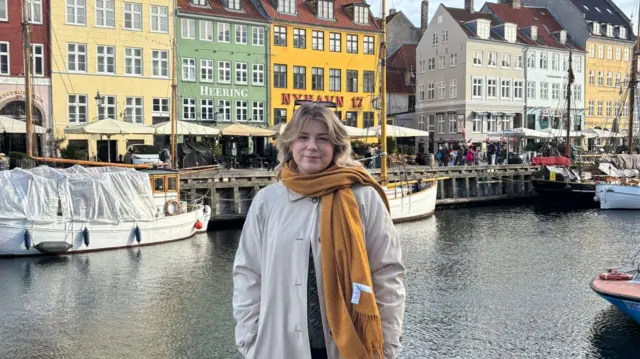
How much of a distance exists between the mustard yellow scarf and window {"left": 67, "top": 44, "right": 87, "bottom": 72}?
1422 inches

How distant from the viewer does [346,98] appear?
46.4 meters

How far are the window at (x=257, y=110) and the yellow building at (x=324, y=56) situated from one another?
716 millimetres

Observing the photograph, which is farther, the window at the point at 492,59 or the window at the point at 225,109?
the window at the point at 492,59

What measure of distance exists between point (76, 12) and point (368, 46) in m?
19.4

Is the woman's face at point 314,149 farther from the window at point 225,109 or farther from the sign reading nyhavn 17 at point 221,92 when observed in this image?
the window at point 225,109

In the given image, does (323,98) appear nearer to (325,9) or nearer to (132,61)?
(325,9)

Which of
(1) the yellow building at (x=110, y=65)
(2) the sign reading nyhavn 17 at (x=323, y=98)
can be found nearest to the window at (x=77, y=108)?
(1) the yellow building at (x=110, y=65)

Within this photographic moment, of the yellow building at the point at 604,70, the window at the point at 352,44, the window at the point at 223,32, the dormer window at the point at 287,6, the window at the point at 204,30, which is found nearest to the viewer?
the window at the point at 204,30

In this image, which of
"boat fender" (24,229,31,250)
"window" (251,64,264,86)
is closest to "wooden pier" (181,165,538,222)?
"boat fender" (24,229,31,250)

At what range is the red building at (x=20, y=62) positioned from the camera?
34.8 meters

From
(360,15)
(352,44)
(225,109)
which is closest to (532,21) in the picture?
(360,15)

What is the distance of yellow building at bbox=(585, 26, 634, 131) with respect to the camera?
58938 millimetres

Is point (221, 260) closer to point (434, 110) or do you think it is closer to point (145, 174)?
point (145, 174)

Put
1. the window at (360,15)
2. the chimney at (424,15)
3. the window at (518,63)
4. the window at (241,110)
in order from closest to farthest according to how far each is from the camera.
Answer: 1. the window at (241,110)
2. the window at (360,15)
3. the window at (518,63)
4. the chimney at (424,15)
